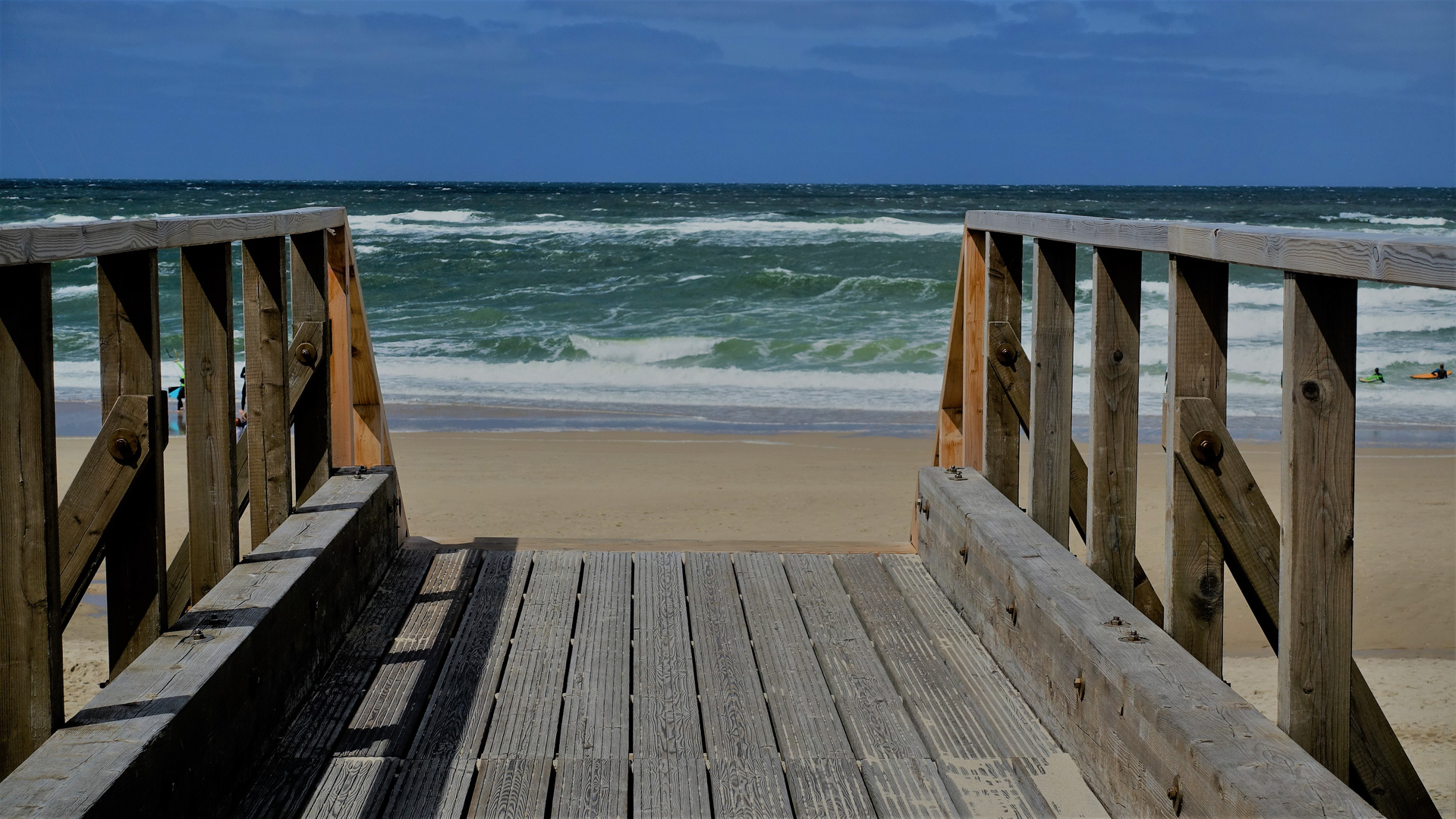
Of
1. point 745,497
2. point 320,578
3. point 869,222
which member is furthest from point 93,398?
point 869,222

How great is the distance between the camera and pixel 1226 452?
2.06 meters

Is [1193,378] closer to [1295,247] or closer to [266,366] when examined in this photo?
[1295,247]

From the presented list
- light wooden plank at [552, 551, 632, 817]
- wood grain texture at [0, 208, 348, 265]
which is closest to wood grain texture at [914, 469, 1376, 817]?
light wooden plank at [552, 551, 632, 817]

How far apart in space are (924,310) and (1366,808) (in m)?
16.6

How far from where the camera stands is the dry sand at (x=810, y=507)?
14.6ft

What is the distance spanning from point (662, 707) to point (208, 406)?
1106 mm

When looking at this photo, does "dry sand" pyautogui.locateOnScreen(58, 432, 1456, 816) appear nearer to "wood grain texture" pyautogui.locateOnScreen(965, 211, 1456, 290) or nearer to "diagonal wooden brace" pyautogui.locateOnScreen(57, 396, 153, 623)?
"diagonal wooden brace" pyautogui.locateOnScreen(57, 396, 153, 623)

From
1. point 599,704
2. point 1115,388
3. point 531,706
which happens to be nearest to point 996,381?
point 1115,388

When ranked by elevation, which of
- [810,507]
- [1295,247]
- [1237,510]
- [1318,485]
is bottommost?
[810,507]

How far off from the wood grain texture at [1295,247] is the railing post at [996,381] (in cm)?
83

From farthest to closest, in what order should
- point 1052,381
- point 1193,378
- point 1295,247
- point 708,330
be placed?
point 708,330 → point 1052,381 → point 1193,378 → point 1295,247

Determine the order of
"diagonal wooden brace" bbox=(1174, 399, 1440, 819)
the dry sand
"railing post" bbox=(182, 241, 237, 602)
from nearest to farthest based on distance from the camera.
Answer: "diagonal wooden brace" bbox=(1174, 399, 1440, 819) → "railing post" bbox=(182, 241, 237, 602) → the dry sand

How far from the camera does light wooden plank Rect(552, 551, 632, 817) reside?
2.21m

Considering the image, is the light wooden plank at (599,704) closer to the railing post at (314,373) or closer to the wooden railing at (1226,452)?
the railing post at (314,373)
